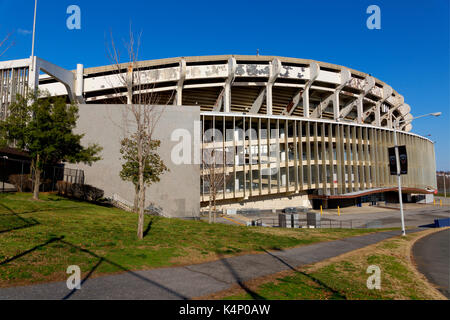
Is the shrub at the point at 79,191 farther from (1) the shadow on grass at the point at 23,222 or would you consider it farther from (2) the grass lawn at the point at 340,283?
(2) the grass lawn at the point at 340,283

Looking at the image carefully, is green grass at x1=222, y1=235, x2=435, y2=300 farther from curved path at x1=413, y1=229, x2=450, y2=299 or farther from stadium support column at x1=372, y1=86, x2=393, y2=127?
stadium support column at x1=372, y1=86, x2=393, y2=127

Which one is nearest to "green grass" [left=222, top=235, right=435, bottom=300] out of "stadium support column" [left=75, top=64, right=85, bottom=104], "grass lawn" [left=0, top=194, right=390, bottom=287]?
"grass lawn" [left=0, top=194, right=390, bottom=287]

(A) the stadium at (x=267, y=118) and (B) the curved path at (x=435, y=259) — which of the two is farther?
(A) the stadium at (x=267, y=118)

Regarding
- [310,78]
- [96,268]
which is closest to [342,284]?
[96,268]

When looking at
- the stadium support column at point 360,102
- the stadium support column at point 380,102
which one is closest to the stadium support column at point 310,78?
the stadium support column at point 360,102

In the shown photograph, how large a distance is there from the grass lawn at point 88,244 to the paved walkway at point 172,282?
0.61 meters

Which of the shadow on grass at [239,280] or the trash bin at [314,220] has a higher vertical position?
the shadow on grass at [239,280]

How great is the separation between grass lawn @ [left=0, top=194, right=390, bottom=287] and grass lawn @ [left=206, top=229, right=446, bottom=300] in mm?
3124

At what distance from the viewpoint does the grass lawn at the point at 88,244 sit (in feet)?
25.8

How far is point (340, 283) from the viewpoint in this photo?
328 inches

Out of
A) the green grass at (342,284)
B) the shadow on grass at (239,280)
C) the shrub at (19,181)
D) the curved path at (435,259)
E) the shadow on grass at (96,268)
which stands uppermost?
the shrub at (19,181)

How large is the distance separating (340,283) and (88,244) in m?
9.32

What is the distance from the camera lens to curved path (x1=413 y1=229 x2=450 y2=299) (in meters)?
9.36
